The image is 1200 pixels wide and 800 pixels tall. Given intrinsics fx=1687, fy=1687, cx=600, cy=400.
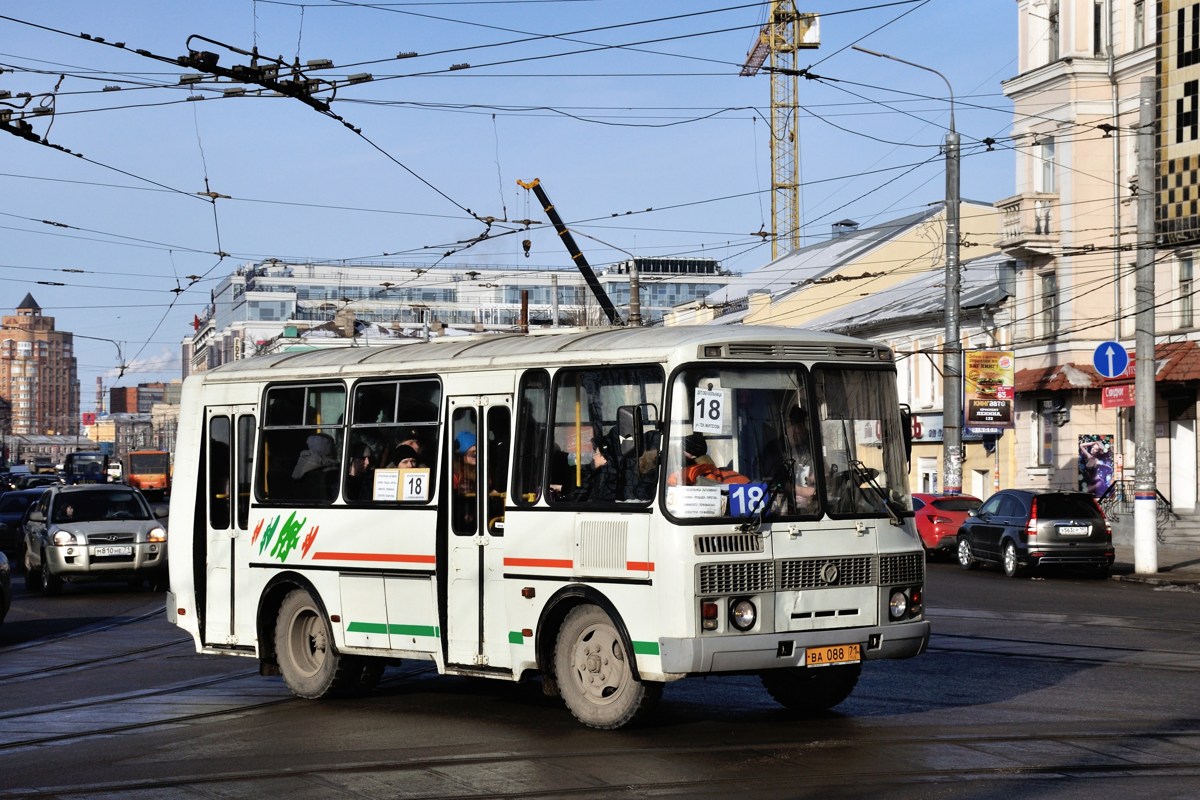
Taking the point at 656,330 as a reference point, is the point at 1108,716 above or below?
below

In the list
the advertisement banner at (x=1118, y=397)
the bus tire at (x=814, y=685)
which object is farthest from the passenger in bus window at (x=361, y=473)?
the advertisement banner at (x=1118, y=397)

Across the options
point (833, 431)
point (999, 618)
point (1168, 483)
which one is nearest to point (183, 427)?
point (833, 431)

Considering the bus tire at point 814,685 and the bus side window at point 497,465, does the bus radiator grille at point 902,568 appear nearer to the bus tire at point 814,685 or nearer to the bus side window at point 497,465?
the bus tire at point 814,685

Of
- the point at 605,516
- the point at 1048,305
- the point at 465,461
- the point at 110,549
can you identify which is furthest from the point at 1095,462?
the point at 605,516

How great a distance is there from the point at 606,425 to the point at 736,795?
10.4ft

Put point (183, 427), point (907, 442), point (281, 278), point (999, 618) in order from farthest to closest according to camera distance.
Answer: point (281, 278) < point (999, 618) < point (183, 427) < point (907, 442)

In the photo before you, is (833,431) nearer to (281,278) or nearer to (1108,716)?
(1108,716)

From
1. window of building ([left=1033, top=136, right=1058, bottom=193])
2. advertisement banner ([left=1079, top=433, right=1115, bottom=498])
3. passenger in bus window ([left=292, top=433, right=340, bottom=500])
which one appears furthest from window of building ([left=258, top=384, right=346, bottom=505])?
window of building ([left=1033, top=136, right=1058, bottom=193])

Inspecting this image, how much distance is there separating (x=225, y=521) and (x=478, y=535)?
326cm

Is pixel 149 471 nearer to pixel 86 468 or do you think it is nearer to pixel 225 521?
pixel 86 468

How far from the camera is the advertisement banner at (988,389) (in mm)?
42812

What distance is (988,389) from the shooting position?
43.1 meters

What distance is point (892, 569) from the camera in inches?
456

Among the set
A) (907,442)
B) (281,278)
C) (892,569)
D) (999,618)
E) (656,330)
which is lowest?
(999,618)
